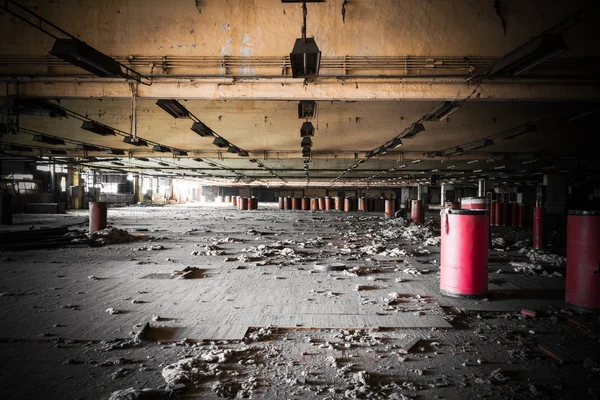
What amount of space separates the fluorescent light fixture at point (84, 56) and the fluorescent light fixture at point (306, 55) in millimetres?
3184

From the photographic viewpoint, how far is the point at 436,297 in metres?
3.77

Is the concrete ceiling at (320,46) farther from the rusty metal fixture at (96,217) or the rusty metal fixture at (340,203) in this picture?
the rusty metal fixture at (340,203)

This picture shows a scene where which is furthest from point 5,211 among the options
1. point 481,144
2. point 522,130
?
point 522,130

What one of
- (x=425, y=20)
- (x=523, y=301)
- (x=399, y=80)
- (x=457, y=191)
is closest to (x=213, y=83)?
(x=399, y=80)

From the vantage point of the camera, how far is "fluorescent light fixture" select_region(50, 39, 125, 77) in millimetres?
4566

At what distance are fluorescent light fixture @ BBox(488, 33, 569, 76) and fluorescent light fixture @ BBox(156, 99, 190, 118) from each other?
24.2 ft

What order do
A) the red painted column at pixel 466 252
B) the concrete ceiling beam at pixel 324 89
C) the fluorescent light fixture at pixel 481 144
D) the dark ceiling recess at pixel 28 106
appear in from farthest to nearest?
the fluorescent light fixture at pixel 481 144 → the dark ceiling recess at pixel 28 106 → the concrete ceiling beam at pixel 324 89 → the red painted column at pixel 466 252

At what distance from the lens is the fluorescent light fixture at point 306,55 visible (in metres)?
4.70

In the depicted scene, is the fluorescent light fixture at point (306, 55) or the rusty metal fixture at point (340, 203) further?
the rusty metal fixture at point (340, 203)

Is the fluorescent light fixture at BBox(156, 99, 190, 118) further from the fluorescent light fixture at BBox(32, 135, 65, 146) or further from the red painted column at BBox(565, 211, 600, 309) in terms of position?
the red painted column at BBox(565, 211, 600, 309)

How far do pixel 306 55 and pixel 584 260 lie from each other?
14.6 feet

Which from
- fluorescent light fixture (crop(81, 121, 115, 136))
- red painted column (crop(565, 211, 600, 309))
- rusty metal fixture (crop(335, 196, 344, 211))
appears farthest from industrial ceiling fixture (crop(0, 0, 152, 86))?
rusty metal fixture (crop(335, 196, 344, 211))

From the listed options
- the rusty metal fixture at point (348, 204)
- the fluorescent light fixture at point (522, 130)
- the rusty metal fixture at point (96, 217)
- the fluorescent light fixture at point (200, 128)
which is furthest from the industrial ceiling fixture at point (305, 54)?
the rusty metal fixture at point (348, 204)

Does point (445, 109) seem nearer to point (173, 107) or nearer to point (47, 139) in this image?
point (173, 107)
